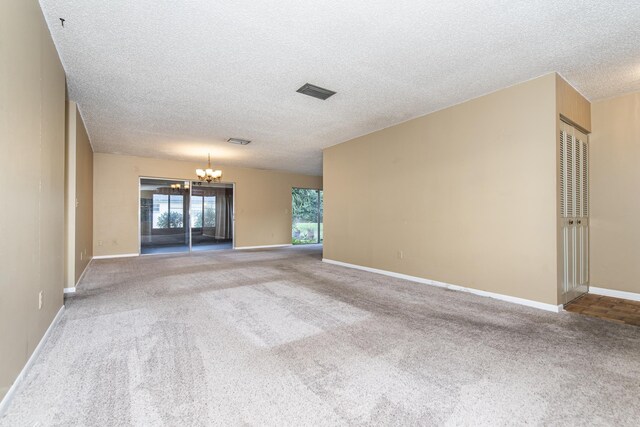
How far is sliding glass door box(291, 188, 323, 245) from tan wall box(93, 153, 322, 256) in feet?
0.98

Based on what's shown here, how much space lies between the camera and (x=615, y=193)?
379cm

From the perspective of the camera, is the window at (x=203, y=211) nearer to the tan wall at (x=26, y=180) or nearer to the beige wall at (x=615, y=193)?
the tan wall at (x=26, y=180)

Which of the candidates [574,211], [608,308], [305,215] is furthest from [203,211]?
[608,308]

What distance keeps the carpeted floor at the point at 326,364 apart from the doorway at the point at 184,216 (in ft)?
16.1

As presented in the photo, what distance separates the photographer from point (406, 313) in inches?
123

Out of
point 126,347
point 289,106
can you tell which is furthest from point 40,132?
point 289,106

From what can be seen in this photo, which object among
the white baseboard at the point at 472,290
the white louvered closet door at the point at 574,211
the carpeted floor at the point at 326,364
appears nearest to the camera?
the carpeted floor at the point at 326,364

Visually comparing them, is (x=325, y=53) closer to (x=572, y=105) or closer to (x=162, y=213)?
(x=572, y=105)

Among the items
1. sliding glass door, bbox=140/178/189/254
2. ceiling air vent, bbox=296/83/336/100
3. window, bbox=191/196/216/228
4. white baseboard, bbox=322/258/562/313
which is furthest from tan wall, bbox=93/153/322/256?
ceiling air vent, bbox=296/83/336/100

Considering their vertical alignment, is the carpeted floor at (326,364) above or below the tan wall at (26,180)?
below

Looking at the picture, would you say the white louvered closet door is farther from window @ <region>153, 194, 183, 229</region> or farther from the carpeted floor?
window @ <region>153, 194, 183, 229</region>

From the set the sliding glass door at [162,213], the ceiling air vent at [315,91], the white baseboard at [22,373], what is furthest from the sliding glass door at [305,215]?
the white baseboard at [22,373]

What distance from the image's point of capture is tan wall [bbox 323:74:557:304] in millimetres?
3316

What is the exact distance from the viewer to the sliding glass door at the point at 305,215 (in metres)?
10.8
